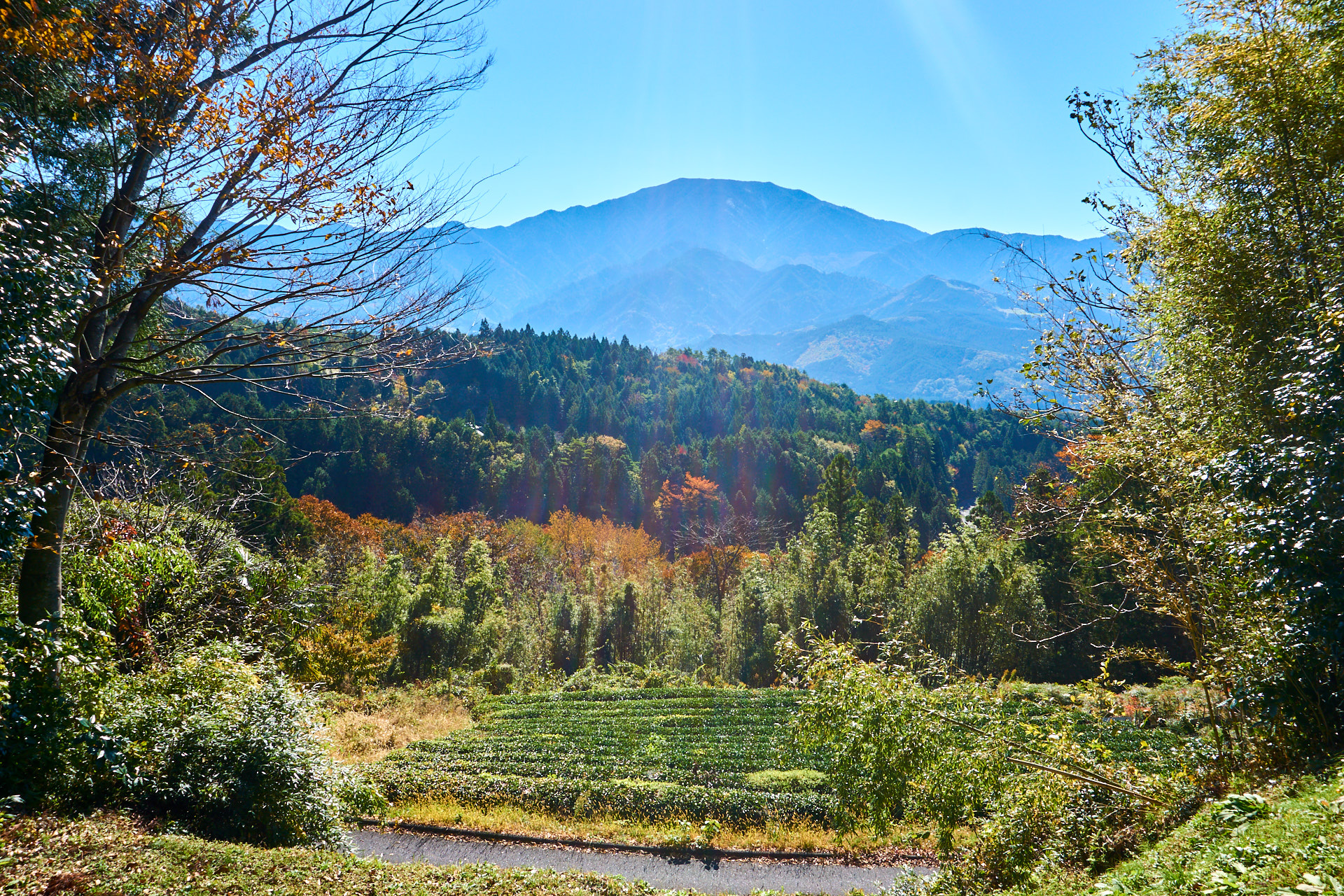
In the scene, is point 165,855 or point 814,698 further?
point 814,698

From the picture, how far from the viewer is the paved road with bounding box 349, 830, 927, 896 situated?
11.5 metres

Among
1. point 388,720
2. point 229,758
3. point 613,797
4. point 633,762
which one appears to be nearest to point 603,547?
point 388,720

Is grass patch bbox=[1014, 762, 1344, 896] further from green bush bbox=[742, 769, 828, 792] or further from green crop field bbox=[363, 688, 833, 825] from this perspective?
green bush bbox=[742, 769, 828, 792]

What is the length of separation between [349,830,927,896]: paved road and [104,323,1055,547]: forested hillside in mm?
31542

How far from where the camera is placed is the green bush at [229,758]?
22.5ft

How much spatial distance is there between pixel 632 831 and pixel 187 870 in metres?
10.0

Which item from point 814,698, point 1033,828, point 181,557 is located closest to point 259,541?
point 181,557

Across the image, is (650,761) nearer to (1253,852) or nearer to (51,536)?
(51,536)

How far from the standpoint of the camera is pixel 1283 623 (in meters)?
5.63

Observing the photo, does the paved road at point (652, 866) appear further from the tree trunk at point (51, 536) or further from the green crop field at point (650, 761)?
the tree trunk at point (51, 536)

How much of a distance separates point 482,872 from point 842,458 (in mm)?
37696

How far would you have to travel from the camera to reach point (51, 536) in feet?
20.5

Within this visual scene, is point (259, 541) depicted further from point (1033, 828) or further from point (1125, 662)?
point (1125, 662)

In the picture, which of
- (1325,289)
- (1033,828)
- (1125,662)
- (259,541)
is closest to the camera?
(1325,289)
